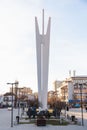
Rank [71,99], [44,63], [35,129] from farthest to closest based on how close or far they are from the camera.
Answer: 1. [71,99]
2. [44,63]
3. [35,129]

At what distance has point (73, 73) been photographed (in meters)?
175

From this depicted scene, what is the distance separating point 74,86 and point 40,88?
10283 centimetres

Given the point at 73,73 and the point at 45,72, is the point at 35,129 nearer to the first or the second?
the point at 45,72

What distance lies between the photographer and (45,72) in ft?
156

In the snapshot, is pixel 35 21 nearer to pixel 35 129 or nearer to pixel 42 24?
pixel 42 24

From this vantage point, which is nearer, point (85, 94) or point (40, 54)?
point (40, 54)

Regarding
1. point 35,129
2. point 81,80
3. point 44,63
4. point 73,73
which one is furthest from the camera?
point 73,73

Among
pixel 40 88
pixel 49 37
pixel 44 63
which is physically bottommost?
pixel 40 88

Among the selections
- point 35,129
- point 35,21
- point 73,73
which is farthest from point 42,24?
point 73,73

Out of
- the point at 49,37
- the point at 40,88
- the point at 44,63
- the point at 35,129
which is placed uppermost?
the point at 49,37

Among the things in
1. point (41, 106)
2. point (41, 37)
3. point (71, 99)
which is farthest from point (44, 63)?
point (71, 99)

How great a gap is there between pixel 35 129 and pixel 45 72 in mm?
19625

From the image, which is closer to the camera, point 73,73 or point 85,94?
point 85,94

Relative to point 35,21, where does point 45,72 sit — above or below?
below
